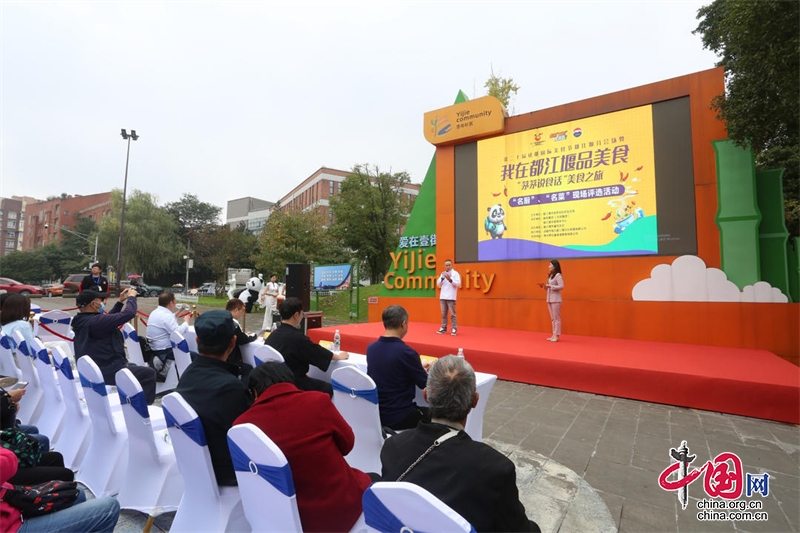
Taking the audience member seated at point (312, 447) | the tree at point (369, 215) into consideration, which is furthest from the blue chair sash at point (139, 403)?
the tree at point (369, 215)

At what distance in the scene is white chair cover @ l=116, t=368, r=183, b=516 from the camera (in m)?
2.15

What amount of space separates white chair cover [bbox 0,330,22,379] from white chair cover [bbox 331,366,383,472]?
352 centimetres

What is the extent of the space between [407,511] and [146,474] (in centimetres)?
214

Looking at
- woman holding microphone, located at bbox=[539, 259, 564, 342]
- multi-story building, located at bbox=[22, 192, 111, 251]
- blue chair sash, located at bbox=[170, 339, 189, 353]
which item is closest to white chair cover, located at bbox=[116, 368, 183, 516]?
blue chair sash, located at bbox=[170, 339, 189, 353]

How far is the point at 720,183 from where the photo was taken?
6.32 meters

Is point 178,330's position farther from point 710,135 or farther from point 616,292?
point 710,135

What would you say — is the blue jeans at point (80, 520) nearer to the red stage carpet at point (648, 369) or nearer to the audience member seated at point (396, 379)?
the audience member seated at point (396, 379)

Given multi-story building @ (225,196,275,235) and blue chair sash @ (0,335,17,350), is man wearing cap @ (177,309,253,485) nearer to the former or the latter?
blue chair sash @ (0,335,17,350)

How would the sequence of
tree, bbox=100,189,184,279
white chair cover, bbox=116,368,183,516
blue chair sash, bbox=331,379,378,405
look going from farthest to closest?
tree, bbox=100,189,184,279 < blue chair sash, bbox=331,379,378,405 < white chair cover, bbox=116,368,183,516

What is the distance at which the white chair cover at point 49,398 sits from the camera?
307 centimetres

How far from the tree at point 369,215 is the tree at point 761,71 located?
1874 cm

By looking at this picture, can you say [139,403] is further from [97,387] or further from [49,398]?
A: [49,398]

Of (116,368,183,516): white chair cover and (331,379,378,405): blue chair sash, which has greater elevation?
(331,379,378,405): blue chair sash
